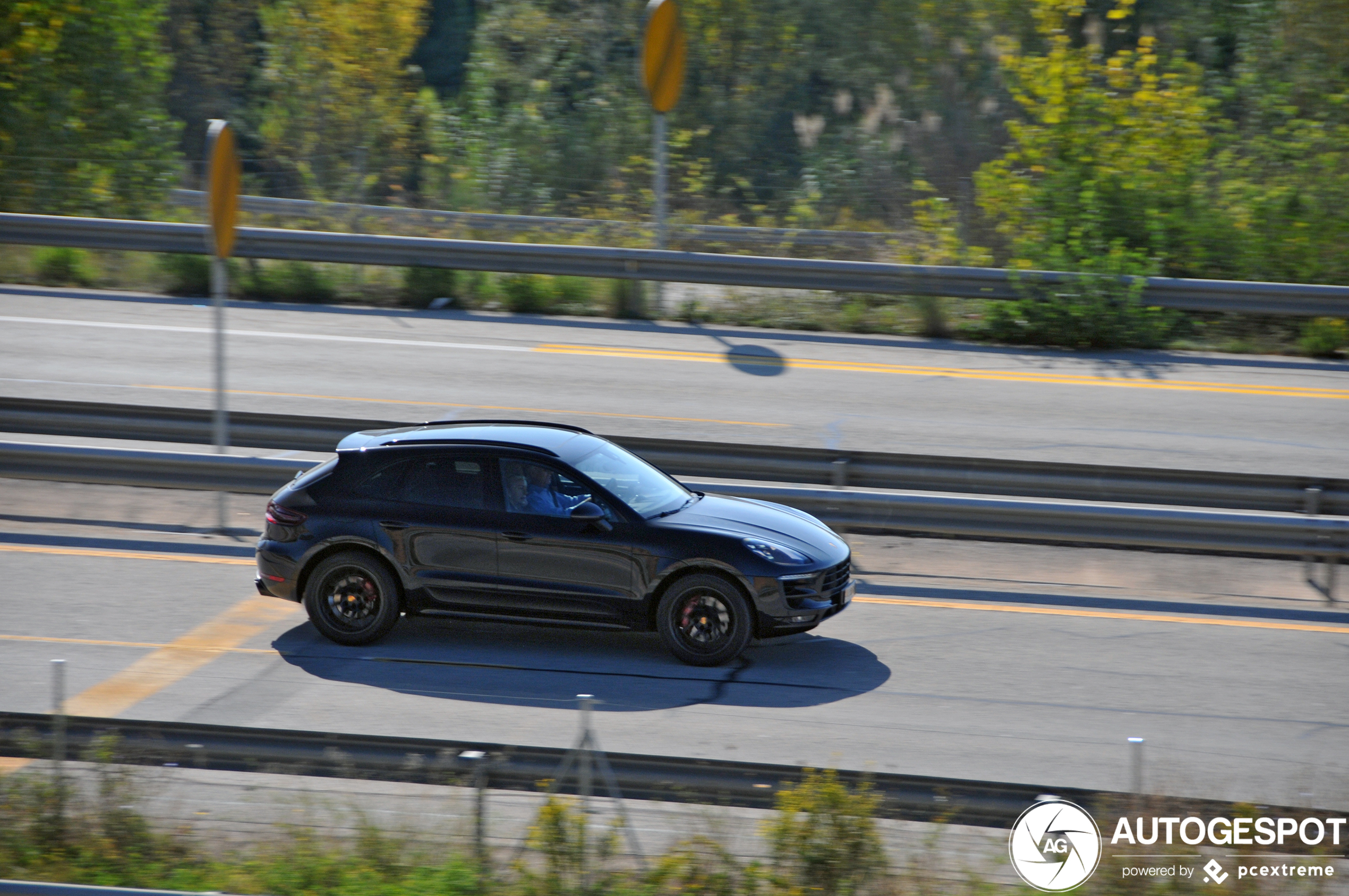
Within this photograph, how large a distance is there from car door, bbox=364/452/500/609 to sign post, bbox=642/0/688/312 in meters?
9.79

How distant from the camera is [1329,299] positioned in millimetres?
15953

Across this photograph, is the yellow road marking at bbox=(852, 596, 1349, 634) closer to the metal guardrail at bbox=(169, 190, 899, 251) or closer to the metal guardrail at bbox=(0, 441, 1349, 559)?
the metal guardrail at bbox=(0, 441, 1349, 559)

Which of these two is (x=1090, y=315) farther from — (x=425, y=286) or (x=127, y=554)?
(x=127, y=554)

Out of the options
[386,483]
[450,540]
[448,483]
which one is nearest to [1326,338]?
[448,483]

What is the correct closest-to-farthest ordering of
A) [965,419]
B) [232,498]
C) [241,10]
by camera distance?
[232,498] < [965,419] < [241,10]

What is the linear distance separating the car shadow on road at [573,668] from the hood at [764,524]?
25.4 inches

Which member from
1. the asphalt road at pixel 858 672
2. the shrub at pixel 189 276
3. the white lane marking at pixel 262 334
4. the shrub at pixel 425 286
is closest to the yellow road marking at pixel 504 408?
the white lane marking at pixel 262 334

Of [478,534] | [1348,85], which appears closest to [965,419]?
[478,534]

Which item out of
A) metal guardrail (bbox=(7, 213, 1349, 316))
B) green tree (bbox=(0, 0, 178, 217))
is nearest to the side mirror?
metal guardrail (bbox=(7, 213, 1349, 316))

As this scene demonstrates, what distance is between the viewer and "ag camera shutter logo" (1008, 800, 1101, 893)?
5.07m

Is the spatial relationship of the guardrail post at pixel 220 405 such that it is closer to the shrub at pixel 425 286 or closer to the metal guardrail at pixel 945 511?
the metal guardrail at pixel 945 511

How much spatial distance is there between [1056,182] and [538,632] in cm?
1187

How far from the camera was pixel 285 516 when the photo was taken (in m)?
8.78

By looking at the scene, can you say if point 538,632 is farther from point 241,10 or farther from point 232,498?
point 241,10
